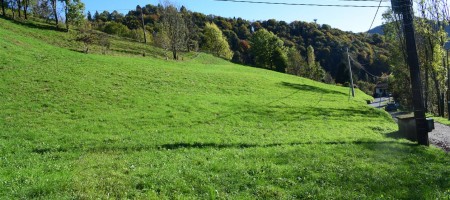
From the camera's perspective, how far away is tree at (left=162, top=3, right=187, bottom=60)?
67.9 metres

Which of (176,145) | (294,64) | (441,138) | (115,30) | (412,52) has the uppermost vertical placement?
(115,30)

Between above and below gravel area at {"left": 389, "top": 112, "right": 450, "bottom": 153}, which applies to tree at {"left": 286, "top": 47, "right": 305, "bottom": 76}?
above

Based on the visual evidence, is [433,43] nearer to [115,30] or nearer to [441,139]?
[441,139]

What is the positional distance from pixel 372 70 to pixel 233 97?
149 metres

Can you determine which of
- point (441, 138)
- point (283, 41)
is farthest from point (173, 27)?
point (283, 41)

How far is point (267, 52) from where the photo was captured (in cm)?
10450

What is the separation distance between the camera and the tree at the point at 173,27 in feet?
223

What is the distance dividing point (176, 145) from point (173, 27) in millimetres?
53619

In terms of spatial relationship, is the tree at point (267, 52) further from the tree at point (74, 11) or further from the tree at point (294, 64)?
the tree at point (74, 11)

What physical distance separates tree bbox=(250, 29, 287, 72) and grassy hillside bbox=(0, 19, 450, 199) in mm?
67265

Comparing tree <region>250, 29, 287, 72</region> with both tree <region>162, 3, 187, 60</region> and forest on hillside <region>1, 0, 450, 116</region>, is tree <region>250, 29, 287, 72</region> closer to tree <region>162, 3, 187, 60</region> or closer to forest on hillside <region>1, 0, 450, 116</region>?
forest on hillside <region>1, 0, 450, 116</region>

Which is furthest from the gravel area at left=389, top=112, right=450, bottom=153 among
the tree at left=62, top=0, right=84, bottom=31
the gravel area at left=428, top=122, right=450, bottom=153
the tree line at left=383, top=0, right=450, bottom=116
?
the tree at left=62, top=0, right=84, bottom=31

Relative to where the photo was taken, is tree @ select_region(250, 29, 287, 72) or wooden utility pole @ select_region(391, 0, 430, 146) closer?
wooden utility pole @ select_region(391, 0, 430, 146)

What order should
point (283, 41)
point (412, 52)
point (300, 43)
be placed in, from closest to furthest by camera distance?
point (412, 52) < point (283, 41) < point (300, 43)
